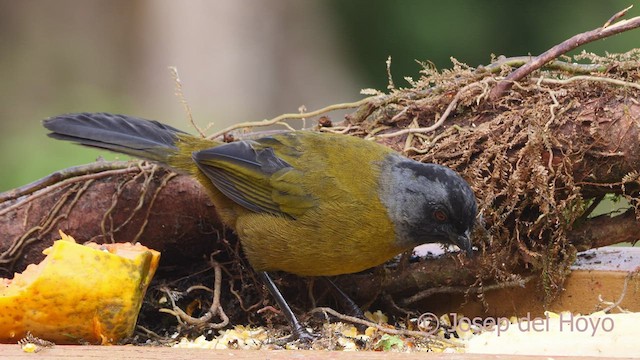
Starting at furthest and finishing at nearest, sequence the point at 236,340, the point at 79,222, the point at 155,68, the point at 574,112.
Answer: the point at 155,68
the point at 79,222
the point at 574,112
the point at 236,340

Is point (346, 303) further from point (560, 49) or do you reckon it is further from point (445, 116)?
point (560, 49)

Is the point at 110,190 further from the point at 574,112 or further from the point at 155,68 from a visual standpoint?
the point at 155,68

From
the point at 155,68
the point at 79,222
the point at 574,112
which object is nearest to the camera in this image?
the point at 574,112

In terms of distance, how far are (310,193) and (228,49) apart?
4854 millimetres

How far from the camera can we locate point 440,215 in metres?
3.35

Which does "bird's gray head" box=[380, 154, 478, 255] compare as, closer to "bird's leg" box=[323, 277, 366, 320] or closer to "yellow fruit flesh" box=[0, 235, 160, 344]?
"bird's leg" box=[323, 277, 366, 320]

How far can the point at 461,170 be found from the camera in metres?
3.57

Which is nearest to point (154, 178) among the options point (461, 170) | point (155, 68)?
point (461, 170)

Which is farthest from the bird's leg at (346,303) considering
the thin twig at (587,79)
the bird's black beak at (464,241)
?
the thin twig at (587,79)

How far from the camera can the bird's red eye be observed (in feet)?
11.0

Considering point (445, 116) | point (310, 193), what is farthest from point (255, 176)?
point (445, 116)

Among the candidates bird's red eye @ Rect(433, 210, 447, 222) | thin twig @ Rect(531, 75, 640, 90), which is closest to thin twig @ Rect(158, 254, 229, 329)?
bird's red eye @ Rect(433, 210, 447, 222)

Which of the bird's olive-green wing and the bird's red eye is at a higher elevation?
the bird's olive-green wing

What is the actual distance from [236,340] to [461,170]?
3.56ft
